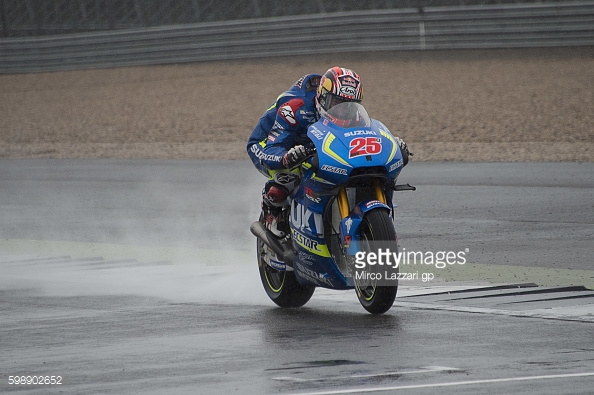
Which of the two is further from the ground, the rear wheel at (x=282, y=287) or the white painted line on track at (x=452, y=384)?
the white painted line on track at (x=452, y=384)

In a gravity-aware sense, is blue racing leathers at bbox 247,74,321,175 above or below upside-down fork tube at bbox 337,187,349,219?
above

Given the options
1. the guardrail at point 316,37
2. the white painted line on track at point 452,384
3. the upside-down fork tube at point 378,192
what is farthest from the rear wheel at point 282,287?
the guardrail at point 316,37

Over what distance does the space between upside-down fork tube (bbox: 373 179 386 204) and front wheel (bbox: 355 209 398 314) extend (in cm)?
22

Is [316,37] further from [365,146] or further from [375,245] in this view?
[375,245]

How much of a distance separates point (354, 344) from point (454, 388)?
1.42m

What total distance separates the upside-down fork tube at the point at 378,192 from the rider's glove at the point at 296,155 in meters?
0.51

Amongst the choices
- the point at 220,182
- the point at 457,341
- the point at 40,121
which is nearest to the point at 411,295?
the point at 457,341

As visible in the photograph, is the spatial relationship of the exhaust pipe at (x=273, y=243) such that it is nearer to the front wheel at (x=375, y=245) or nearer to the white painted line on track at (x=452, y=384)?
the front wheel at (x=375, y=245)

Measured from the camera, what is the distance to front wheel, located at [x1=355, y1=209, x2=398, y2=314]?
801cm

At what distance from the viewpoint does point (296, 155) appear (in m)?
8.52

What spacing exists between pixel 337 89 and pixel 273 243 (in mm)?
1254

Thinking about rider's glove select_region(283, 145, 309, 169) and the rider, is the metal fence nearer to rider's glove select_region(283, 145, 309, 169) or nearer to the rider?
the rider

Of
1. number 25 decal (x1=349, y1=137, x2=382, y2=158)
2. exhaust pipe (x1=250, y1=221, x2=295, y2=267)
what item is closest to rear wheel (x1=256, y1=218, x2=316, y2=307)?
exhaust pipe (x1=250, y1=221, x2=295, y2=267)

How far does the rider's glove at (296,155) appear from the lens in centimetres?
852
